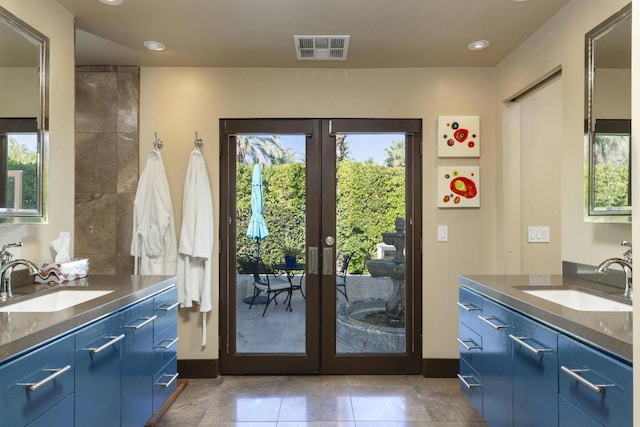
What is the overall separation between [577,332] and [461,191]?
1.99 metres

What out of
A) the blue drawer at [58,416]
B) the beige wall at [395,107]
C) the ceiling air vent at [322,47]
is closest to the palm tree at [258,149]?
the beige wall at [395,107]

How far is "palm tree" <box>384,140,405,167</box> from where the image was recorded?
130 inches

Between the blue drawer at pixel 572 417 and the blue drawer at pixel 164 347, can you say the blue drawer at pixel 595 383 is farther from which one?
the blue drawer at pixel 164 347

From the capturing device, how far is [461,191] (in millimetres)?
3199

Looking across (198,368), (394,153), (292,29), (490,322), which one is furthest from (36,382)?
(394,153)

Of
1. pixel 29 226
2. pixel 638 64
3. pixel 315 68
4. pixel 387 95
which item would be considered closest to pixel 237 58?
pixel 315 68

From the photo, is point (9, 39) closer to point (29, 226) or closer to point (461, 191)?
point (29, 226)

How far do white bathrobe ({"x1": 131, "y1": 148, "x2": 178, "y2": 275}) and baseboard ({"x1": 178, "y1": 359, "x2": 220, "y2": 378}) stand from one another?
2.52 ft

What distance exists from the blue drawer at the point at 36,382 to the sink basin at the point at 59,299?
54 centimetres

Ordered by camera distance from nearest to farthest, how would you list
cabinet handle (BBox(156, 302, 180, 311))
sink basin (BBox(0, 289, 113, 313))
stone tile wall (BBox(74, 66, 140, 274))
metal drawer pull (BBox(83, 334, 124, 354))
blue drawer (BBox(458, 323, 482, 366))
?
metal drawer pull (BBox(83, 334, 124, 354))
sink basin (BBox(0, 289, 113, 313))
blue drawer (BBox(458, 323, 482, 366))
cabinet handle (BBox(156, 302, 180, 311))
stone tile wall (BBox(74, 66, 140, 274))

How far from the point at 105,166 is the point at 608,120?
11.1ft

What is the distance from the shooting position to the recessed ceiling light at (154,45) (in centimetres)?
275

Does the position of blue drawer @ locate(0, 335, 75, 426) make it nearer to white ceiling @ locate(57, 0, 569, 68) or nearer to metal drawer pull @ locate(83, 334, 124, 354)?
metal drawer pull @ locate(83, 334, 124, 354)

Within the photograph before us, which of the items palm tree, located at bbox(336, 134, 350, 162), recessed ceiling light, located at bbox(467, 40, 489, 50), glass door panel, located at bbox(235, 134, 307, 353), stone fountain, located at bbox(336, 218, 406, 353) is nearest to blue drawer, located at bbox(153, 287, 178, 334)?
glass door panel, located at bbox(235, 134, 307, 353)
